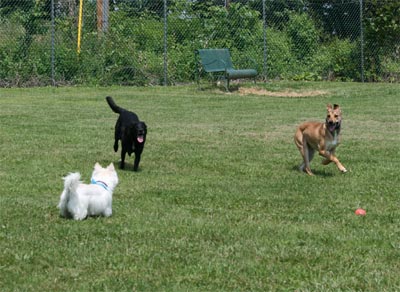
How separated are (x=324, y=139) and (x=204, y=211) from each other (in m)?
2.67

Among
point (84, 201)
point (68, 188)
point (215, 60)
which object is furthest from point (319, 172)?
point (215, 60)

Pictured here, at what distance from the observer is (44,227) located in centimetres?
586

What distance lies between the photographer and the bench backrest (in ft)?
67.4

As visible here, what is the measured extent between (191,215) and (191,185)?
148 cm

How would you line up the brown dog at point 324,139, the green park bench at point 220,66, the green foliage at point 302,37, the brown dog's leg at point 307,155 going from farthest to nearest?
1. the green foliage at point 302,37
2. the green park bench at point 220,66
3. the brown dog's leg at point 307,155
4. the brown dog at point 324,139

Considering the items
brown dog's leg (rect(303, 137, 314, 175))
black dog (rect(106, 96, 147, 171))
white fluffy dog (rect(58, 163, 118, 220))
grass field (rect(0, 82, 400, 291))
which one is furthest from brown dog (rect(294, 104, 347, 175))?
white fluffy dog (rect(58, 163, 118, 220))

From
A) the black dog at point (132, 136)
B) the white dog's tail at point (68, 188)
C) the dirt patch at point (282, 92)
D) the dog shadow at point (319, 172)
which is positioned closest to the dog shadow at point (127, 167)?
the black dog at point (132, 136)

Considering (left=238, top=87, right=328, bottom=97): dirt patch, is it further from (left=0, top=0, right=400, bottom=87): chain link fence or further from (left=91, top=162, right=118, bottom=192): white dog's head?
(left=91, top=162, right=118, bottom=192): white dog's head

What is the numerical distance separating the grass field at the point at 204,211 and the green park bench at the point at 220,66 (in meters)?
6.47

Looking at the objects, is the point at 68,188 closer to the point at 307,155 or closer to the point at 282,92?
the point at 307,155

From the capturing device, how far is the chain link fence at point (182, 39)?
20953 mm

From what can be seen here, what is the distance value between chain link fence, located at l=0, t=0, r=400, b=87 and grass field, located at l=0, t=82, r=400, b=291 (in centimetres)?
716

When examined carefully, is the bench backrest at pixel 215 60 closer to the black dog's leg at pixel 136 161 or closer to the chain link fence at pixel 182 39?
the chain link fence at pixel 182 39

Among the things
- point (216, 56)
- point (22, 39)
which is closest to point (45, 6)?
point (22, 39)
